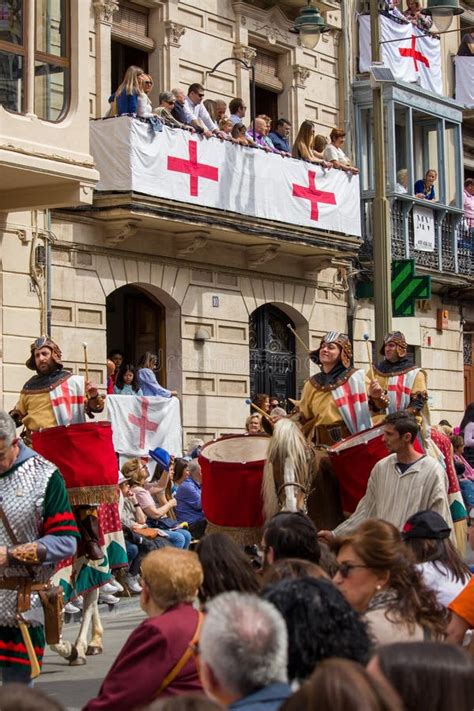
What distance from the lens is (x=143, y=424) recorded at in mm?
20703

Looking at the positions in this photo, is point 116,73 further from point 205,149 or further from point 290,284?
point 290,284

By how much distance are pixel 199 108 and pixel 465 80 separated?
952cm

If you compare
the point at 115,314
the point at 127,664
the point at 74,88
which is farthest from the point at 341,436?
the point at 115,314

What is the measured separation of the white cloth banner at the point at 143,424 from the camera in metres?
20.2

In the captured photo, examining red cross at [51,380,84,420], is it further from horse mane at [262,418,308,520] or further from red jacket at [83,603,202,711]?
red jacket at [83,603,202,711]

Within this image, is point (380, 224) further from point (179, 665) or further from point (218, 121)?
point (179, 665)

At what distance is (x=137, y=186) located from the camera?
Result: 21562 millimetres

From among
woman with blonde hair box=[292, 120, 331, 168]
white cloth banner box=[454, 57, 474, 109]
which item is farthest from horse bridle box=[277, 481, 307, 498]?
white cloth banner box=[454, 57, 474, 109]

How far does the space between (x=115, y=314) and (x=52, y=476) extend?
16919 mm

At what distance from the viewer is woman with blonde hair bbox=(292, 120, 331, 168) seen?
82.3 ft

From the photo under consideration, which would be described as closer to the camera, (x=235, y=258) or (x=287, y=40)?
(x=235, y=258)

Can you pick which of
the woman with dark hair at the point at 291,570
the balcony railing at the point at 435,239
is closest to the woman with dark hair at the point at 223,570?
the woman with dark hair at the point at 291,570

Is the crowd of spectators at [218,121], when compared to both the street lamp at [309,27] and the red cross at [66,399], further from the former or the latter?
the red cross at [66,399]

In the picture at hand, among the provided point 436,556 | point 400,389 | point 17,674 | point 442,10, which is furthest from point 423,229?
point 17,674
